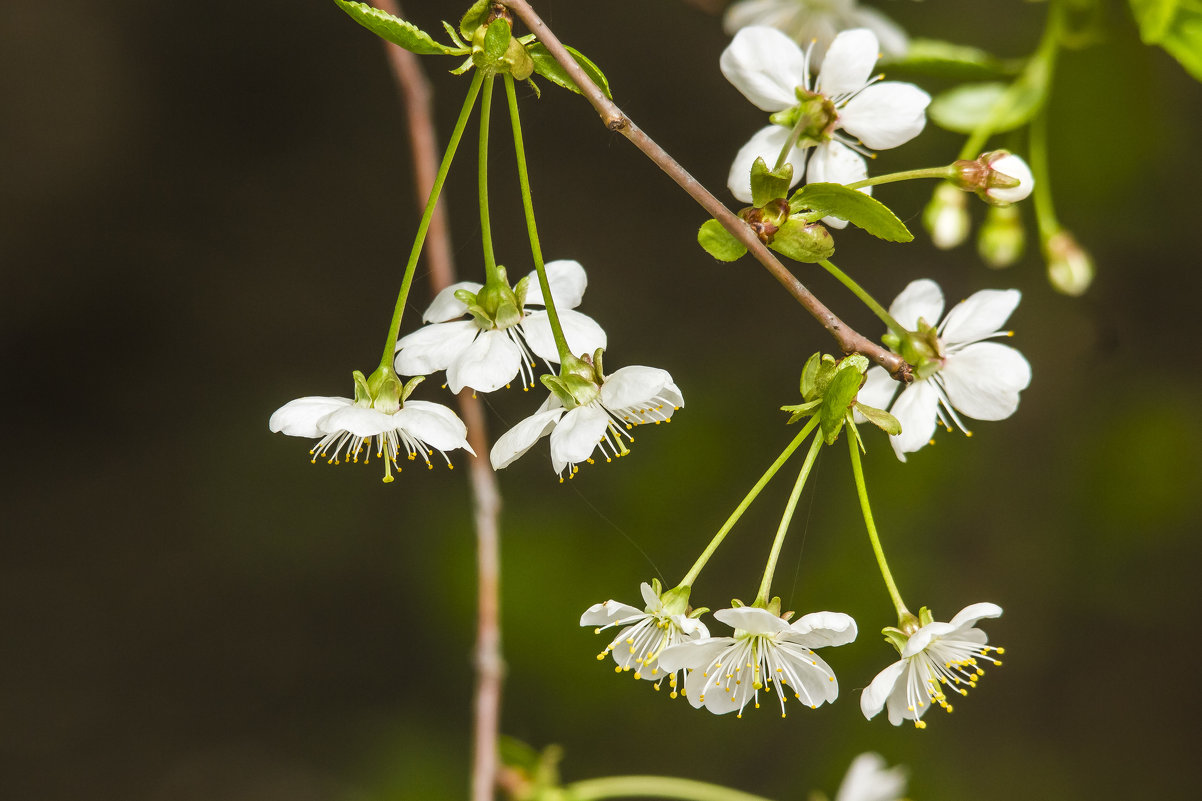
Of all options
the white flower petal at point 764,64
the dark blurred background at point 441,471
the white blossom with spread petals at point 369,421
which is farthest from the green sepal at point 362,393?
the dark blurred background at point 441,471

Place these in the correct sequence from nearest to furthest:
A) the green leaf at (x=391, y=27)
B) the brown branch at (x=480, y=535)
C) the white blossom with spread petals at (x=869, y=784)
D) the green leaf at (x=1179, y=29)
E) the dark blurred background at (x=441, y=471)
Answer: the green leaf at (x=391, y=27) < the green leaf at (x=1179, y=29) < the brown branch at (x=480, y=535) < the white blossom with spread petals at (x=869, y=784) < the dark blurred background at (x=441, y=471)

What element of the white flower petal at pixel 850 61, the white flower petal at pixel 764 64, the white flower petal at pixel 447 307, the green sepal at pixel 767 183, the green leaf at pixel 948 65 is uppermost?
the green leaf at pixel 948 65

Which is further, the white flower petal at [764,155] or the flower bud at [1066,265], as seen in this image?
the flower bud at [1066,265]

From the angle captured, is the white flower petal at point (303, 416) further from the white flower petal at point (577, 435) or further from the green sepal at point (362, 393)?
the white flower petal at point (577, 435)

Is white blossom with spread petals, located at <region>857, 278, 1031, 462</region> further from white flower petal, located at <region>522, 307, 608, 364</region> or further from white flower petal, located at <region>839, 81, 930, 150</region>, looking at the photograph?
white flower petal, located at <region>522, 307, 608, 364</region>

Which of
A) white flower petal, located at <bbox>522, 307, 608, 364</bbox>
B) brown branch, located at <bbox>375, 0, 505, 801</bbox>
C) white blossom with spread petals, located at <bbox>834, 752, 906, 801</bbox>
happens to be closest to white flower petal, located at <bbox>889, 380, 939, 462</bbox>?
white flower petal, located at <bbox>522, 307, 608, 364</bbox>

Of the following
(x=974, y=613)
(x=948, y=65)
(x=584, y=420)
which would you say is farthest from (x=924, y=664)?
(x=948, y=65)

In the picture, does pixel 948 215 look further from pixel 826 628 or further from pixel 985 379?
pixel 826 628

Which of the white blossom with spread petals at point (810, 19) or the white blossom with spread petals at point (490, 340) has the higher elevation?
the white blossom with spread petals at point (810, 19)
